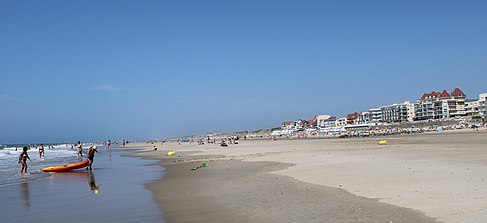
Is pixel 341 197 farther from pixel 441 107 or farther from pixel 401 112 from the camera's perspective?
pixel 401 112

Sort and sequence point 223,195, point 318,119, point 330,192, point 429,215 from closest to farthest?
point 429,215 < point 330,192 < point 223,195 < point 318,119

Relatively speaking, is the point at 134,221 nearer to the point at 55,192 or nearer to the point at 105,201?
the point at 105,201

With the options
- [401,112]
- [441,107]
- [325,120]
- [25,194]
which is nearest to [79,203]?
[25,194]

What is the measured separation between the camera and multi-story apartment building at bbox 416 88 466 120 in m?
127

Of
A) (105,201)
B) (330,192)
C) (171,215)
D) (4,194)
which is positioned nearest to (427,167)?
(330,192)

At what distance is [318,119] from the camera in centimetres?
19750

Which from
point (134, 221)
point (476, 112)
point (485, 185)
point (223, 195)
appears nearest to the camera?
point (134, 221)

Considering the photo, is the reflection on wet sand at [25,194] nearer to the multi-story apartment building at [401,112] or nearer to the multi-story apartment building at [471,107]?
the multi-story apartment building at [471,107]

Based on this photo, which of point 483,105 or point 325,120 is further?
point 325,120

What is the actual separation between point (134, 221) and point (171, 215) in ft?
2.68

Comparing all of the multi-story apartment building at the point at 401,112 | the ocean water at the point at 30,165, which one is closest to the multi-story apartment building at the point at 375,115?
the multi-story apartment building at the point at 401,112

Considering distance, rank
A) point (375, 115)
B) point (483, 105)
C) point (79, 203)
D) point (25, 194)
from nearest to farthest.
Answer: point (79, 203) → point (25, 194) → point (483, 105) → point (375, 115)

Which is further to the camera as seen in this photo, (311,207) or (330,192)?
(330,192)

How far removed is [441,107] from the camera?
129m
